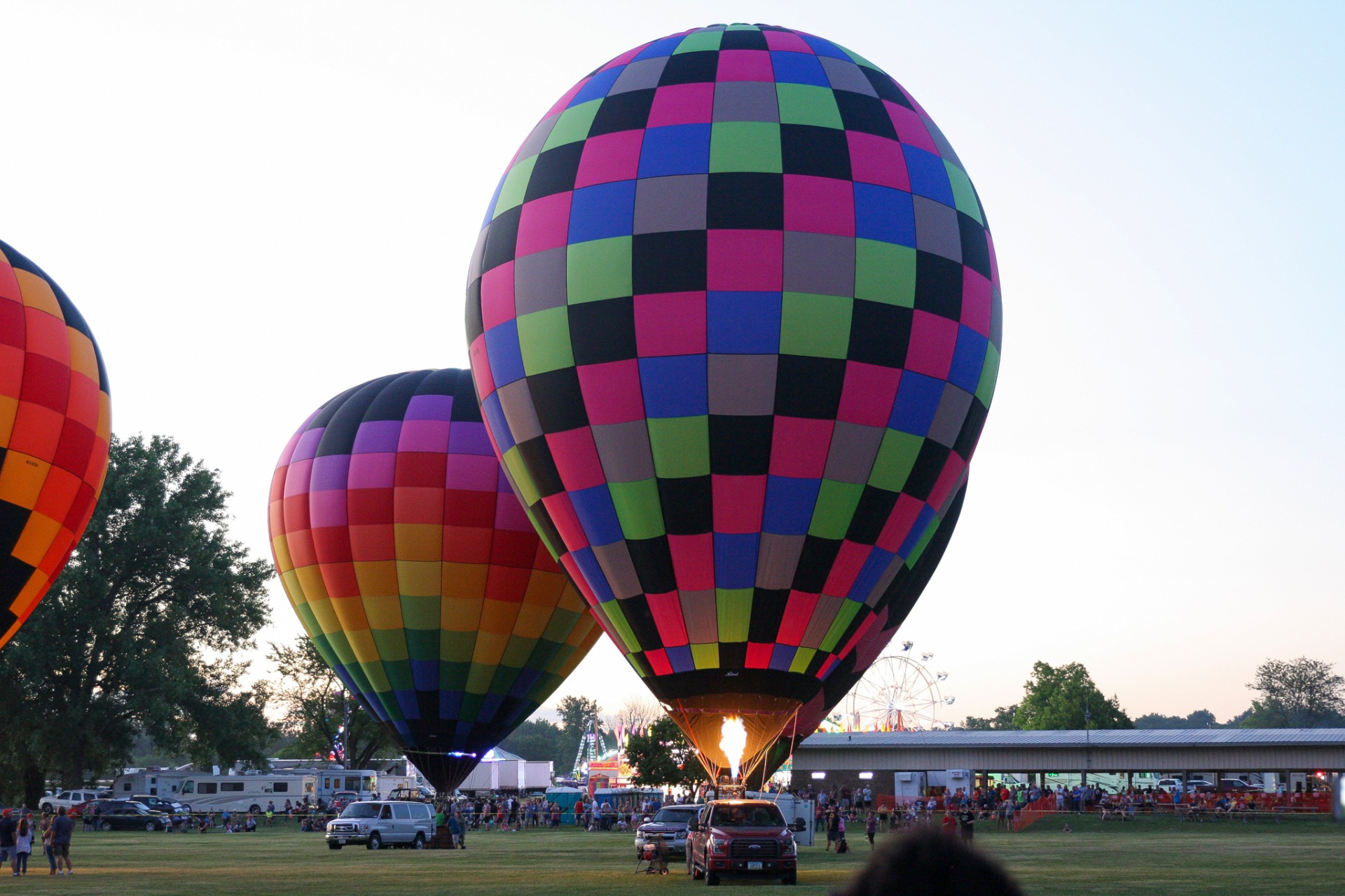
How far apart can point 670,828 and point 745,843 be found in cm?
637

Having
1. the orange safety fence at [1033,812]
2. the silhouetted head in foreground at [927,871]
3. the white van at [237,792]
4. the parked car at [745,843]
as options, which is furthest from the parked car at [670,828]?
the white van at [237,792]

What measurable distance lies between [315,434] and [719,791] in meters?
14.0

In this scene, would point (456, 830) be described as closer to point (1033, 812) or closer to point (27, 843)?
point (27, 843)

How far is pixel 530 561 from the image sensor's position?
28.0 meters

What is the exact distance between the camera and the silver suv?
31.7m

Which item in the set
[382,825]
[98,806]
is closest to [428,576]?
[382,825]

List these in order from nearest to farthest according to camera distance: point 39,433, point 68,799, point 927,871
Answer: point 927,871, point 39,433, point 68,799

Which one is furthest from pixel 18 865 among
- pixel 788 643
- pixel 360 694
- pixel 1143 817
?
pixel 1143 817

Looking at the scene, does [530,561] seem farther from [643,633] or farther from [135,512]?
[135,512]

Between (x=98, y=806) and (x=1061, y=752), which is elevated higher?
(x=1061, y=752)

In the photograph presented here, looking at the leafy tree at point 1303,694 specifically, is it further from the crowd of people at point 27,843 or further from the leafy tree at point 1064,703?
the crowd of people at point 27,843

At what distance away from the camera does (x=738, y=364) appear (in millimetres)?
18141

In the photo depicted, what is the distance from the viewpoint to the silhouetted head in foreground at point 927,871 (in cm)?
203

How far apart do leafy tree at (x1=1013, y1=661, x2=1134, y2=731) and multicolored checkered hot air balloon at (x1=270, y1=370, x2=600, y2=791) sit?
71.7m
